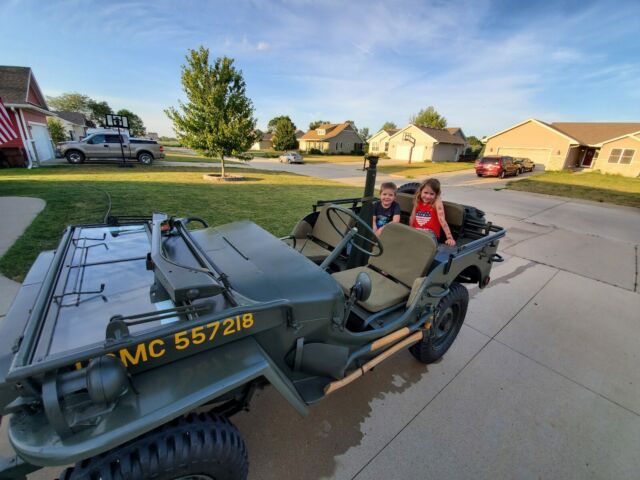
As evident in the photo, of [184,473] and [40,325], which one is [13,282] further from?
[184,473]

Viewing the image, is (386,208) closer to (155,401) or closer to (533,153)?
(155,401)

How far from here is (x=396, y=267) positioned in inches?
116

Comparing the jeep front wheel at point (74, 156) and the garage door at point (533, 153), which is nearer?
the jeep front wheel at point (74, 156)

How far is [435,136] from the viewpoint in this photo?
37500 millimetres

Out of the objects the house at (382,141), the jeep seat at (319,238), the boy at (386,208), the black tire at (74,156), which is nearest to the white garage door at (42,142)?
the black tire at (74,156)

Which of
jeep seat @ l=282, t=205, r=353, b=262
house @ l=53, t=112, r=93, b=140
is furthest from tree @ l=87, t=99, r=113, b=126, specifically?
jeep seat @ l=282, t=205, r=353, b=262

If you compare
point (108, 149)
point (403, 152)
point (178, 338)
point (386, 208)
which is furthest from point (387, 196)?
point (403, 152)

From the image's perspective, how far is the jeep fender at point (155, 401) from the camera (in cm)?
104

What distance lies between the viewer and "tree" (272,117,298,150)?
42.6m

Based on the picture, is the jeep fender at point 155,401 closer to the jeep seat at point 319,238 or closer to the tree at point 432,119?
the jeep seat at point 319,238

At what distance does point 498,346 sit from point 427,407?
1.37 m

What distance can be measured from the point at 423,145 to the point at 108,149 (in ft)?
110

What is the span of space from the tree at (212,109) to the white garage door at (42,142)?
9.08 metres

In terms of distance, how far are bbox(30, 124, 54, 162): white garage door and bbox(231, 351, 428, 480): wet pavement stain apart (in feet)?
68.6
